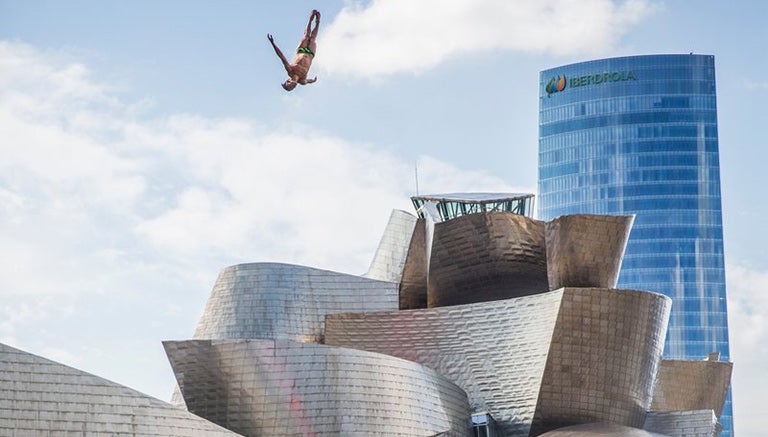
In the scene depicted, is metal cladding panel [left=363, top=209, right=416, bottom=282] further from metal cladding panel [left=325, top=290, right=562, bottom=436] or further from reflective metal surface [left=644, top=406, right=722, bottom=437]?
reflective metal surface [left=644, top=406, right=722, bottom=437]

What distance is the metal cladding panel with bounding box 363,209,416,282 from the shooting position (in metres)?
47.3

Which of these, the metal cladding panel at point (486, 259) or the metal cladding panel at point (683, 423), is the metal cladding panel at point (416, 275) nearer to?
the metal cladding panel at point (486, 259)

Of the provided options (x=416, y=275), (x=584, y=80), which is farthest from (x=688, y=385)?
(x=584, y=80)

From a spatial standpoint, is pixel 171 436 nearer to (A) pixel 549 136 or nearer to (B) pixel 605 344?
(B) pixel 605 344

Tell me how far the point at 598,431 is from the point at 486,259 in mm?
8033

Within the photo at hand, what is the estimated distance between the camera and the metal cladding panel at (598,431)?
3956 centimetres

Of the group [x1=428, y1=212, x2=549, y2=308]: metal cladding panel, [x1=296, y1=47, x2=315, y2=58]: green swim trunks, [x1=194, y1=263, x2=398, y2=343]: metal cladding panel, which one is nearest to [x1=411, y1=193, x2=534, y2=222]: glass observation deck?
[x1=428, y1=212, x2=549, y2=308]: metal cladding panel

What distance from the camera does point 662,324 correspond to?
43.2 meters

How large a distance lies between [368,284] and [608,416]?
8.03 metres

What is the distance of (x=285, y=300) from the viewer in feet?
143

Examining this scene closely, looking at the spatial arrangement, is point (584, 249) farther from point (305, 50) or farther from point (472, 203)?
point (472, 203)

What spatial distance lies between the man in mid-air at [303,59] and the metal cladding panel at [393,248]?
30.4 ft

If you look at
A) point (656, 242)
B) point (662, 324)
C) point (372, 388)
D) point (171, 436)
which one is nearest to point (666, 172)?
point (656, 242)

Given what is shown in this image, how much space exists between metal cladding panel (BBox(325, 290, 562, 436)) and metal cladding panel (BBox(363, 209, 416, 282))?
3.96m
